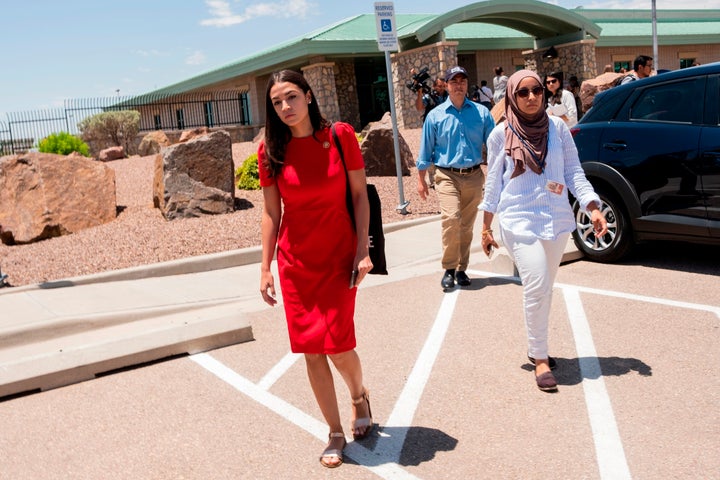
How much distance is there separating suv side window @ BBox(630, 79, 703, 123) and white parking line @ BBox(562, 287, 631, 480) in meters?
2.20

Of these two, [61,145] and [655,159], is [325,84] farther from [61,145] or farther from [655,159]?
[655,159]

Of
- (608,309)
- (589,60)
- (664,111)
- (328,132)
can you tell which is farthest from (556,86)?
(589,60)

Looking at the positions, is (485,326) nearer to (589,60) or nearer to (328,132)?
(328,132)

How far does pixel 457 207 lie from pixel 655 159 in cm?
185

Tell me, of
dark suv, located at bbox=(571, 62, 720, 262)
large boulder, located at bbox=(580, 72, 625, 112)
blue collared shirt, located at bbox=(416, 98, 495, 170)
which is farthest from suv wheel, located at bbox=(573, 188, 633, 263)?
large boulder, located at bbox=(580, 72, 625, 112)

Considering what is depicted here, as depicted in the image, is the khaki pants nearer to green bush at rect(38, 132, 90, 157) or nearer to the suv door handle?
the suv door handle

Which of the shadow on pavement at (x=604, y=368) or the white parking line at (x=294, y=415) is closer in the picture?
the white parking line at (x=294, y=415)

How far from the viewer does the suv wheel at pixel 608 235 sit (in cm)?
721

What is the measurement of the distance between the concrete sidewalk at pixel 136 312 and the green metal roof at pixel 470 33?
15150 mm

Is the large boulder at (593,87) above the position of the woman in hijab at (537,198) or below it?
above

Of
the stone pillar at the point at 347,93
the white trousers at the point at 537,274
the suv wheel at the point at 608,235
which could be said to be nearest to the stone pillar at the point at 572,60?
the stone pillar at the point at 347,93

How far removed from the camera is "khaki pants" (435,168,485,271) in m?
6.95

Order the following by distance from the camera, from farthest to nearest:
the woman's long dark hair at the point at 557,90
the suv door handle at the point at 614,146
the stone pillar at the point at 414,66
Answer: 1. the stone pillar at the point at 414,66
2. the woman's long dark hair at the point at 557,90
3. the suv door handle at the point at 614,146

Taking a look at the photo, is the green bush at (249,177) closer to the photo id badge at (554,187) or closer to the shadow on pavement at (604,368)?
the shadow on pavement at (604,368)
